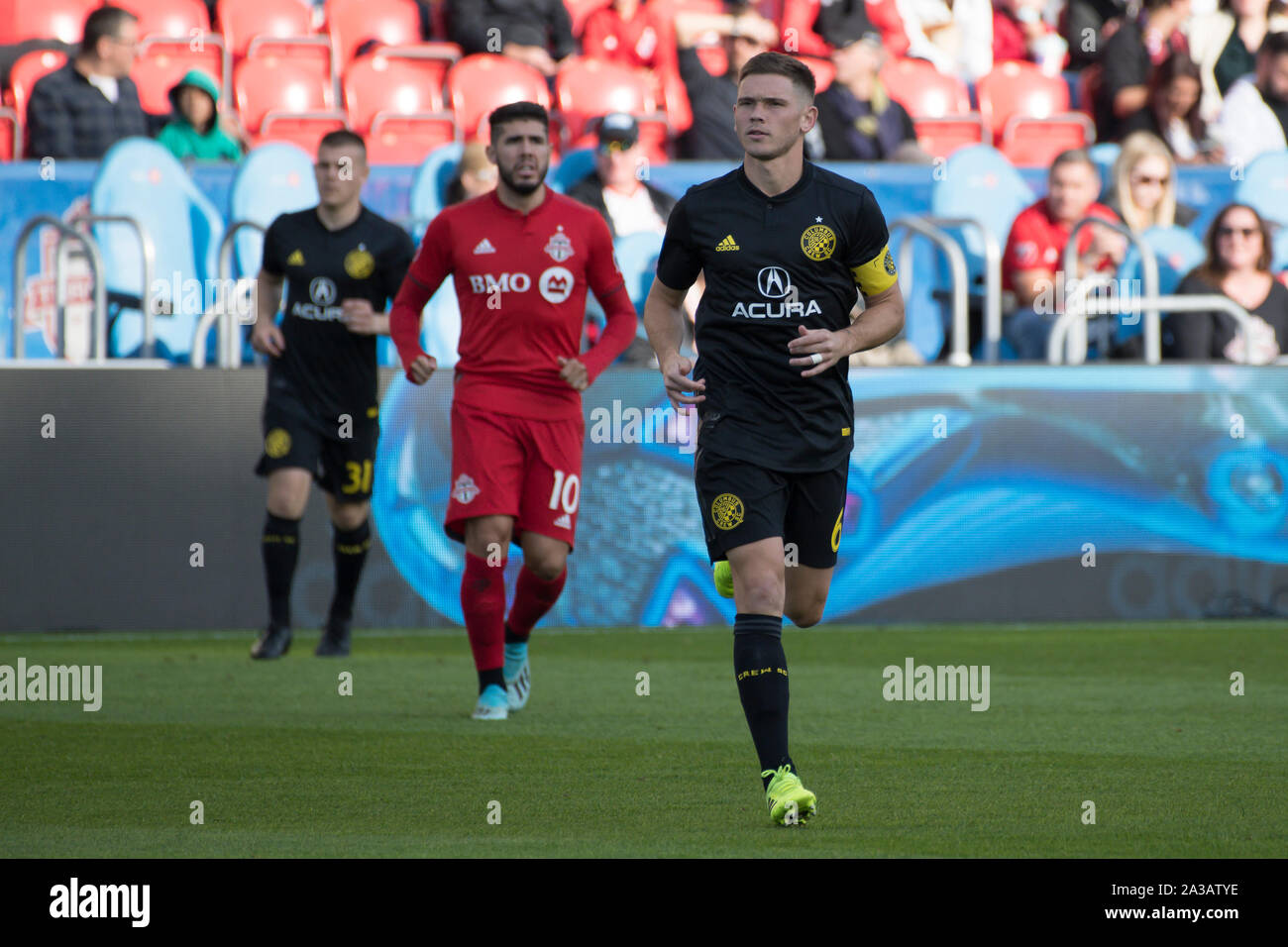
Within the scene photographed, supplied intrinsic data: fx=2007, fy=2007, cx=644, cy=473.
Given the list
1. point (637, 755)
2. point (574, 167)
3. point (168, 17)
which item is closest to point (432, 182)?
point (574, 167)

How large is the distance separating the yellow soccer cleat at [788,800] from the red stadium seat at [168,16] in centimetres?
1246

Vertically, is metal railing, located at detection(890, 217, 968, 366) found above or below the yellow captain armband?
above

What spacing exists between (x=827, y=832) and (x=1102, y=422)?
7.51 meters

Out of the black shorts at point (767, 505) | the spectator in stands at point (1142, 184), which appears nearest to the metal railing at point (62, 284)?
the black shorts at point (767, 505)

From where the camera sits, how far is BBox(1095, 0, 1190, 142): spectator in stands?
17188 mm

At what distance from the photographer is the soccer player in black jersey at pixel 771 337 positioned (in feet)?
19.5

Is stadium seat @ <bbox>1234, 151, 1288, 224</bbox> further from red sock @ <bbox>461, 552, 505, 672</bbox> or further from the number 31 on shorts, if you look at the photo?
red sock @ <bbox>461, 552, 505, 672</bbox>

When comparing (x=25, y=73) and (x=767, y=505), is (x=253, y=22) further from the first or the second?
(x=767, y=505)

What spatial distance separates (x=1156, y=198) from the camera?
14039mm

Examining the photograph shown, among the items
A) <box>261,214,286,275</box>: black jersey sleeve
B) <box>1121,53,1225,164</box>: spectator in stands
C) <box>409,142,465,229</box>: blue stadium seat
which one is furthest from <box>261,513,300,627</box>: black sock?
<box>1121,53,1225,164</box>: spectator in stands

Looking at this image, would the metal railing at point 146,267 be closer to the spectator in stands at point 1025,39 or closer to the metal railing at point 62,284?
the metal railing at point 62,284

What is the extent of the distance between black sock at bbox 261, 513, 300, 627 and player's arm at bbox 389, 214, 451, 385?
2516mm
